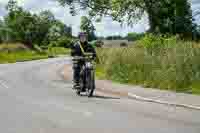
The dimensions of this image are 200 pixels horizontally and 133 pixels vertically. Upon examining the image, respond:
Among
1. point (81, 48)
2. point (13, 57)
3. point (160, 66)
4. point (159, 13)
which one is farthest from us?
point (13, 57)

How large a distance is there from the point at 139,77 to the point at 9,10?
110 metres

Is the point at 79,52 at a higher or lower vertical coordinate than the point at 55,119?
higher

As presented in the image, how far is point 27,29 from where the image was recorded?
11975cm

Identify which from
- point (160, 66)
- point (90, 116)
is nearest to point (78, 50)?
point (160, 66)

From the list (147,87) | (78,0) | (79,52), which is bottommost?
(147,87)

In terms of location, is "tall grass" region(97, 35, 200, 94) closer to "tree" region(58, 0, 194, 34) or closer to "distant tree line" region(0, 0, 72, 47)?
"tree" region(58, 0, 194, 34)

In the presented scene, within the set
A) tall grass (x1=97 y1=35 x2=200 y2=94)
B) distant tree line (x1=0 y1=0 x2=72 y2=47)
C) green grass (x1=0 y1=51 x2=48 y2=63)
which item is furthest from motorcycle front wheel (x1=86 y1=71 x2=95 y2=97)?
distant tree line (x1=0 y1=0 x2=72 y2=47)

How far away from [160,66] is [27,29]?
101881 mm

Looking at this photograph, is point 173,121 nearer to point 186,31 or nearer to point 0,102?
point 0,102

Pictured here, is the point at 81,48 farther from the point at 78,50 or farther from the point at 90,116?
the point at 90,116

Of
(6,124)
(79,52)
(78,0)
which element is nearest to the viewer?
(6,124)

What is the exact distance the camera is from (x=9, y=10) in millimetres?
126688

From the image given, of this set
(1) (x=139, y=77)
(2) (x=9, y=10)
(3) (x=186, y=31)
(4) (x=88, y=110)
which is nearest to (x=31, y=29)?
(2) (x=9, y=10)

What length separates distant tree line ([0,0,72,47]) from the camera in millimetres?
113250
